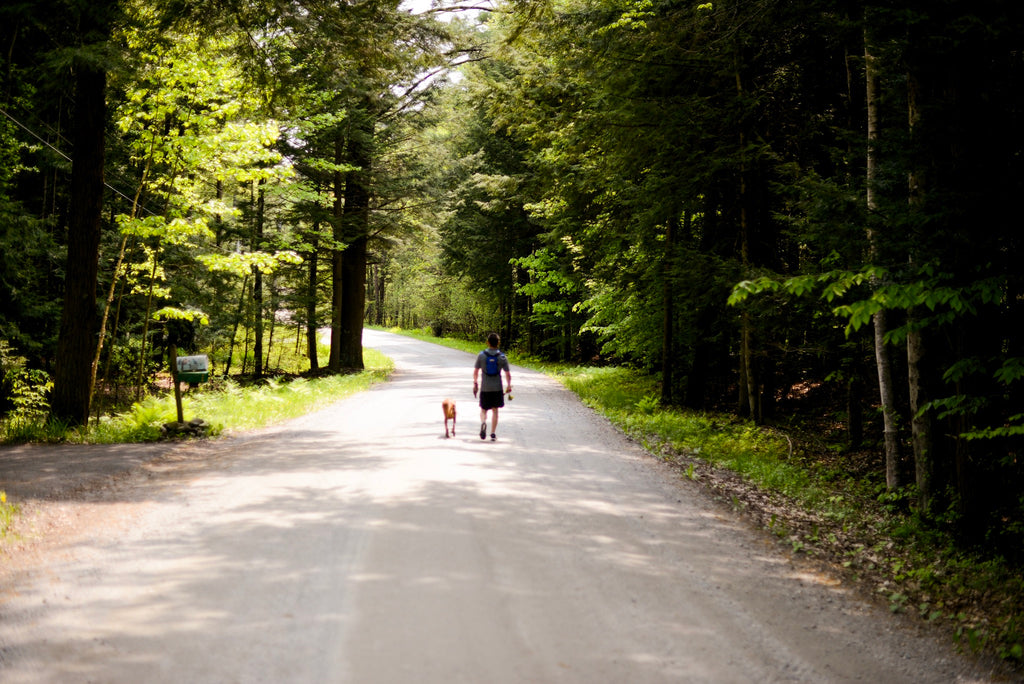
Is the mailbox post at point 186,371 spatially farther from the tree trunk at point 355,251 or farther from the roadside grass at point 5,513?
the tree trunk at point 355,251

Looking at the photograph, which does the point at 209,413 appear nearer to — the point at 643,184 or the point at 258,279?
the point at 643,184

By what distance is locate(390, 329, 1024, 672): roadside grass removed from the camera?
4969 mm

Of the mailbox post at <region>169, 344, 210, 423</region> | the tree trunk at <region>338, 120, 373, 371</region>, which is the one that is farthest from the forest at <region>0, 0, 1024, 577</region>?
the mailbox post at <region>169, 344, 210, 423</region>

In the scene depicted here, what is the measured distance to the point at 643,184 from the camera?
13.4m

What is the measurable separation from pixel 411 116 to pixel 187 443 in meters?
16.3

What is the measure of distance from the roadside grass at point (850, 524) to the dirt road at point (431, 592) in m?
0.48

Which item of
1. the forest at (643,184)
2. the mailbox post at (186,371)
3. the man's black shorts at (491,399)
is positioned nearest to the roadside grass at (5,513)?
the mailbox post at (186,371)

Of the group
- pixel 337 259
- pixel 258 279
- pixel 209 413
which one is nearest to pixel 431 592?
pixel 209 413

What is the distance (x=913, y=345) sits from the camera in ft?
23.8

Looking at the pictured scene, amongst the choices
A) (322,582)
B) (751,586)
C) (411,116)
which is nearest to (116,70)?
(322,582)

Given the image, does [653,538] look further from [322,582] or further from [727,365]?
[727,365]

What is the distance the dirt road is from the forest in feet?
8.09

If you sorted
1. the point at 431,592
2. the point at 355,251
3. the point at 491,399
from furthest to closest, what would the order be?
the point at 355,251 → the point at 491,399 → the point at 431,592

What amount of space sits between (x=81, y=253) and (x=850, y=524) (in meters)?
13.0
